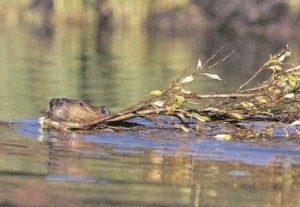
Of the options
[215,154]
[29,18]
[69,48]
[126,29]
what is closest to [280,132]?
[215,154]

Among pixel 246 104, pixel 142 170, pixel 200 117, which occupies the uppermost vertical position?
pixel 246 104

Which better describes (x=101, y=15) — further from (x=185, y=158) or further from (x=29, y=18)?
(x=185, y=158)

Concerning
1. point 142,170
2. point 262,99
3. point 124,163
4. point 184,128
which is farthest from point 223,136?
point 142,170

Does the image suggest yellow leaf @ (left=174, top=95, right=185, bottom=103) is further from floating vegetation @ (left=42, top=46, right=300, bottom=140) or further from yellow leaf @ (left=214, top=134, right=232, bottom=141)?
yellow leaf @ (left=214, top=134, right=232, bottom=141)

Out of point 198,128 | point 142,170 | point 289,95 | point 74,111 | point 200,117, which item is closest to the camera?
point 142,170

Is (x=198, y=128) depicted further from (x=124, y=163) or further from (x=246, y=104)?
(x=124, y=163)

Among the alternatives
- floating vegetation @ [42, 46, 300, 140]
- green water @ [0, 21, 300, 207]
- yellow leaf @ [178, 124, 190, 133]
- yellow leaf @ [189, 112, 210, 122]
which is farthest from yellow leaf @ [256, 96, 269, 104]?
yellow leaf @ [178, 124, 190, 133]
